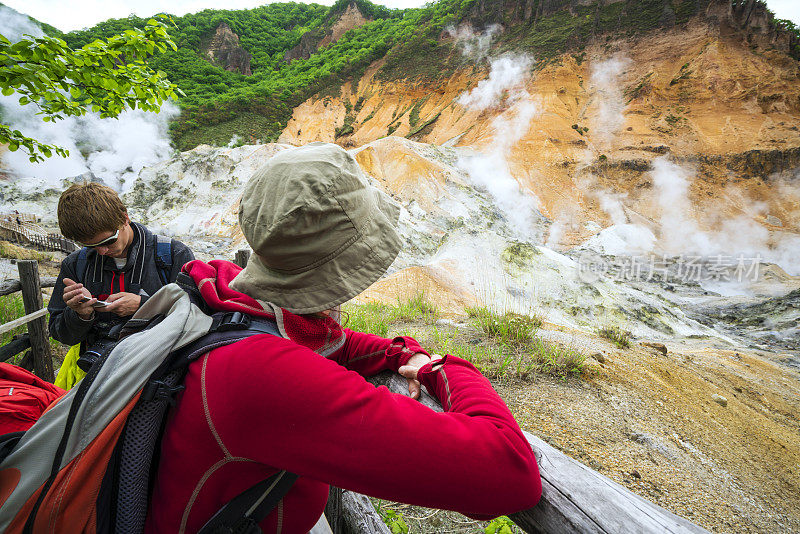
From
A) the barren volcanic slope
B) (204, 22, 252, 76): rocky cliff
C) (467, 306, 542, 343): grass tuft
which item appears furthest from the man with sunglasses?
(204, 22, 252, 76): rocky cliff

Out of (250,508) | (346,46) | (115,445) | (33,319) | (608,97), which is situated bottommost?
(33,319)

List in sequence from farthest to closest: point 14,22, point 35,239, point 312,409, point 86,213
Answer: point 14,22, point 35,239, point 86,213, point 312,409

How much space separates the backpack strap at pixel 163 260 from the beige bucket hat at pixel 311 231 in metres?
1.75

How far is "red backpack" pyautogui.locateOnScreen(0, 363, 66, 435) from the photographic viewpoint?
942 mm

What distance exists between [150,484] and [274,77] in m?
51.5

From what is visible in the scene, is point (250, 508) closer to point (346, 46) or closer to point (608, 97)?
point (608, 97)

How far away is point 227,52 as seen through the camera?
149 feet

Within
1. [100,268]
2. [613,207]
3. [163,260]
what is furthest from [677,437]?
[613,207]

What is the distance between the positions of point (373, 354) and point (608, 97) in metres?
27.8

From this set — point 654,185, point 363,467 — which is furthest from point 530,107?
point 363,467

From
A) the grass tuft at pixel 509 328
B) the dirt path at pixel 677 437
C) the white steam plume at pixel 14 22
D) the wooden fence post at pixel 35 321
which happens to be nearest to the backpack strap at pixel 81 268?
the wooden fence post at pixel 35 321

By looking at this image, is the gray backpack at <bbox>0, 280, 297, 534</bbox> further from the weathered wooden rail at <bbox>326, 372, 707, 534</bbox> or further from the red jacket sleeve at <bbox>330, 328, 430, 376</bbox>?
the weathered wooden rail at <bbox>326, 372, 707, 534</bbox>

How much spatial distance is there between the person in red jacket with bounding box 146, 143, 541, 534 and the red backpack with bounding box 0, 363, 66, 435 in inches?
20.0

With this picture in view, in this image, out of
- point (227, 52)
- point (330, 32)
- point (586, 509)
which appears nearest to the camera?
point (586, 509)
